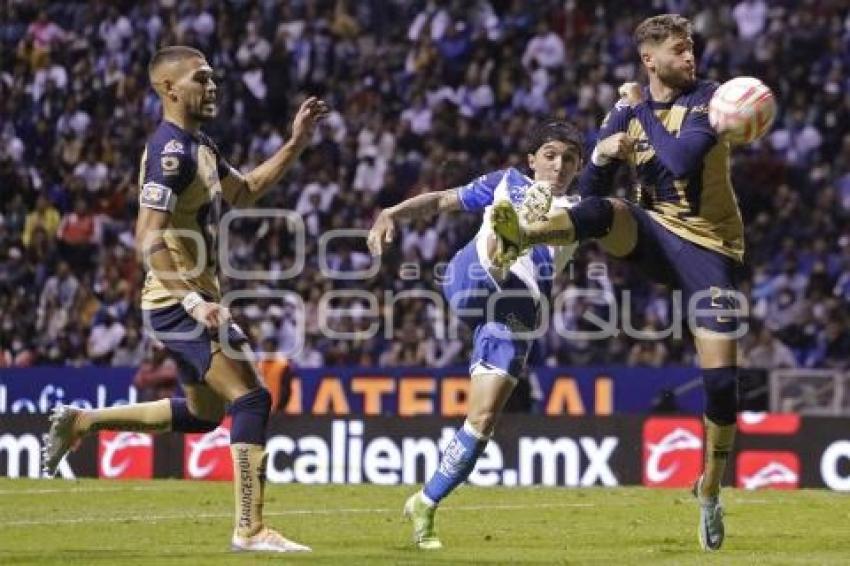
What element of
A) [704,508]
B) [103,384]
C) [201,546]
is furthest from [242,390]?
[103,384]

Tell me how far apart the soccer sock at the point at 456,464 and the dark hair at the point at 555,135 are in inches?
69.5

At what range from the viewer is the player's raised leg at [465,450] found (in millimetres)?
11445

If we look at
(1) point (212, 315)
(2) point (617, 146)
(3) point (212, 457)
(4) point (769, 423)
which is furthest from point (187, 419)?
(3) point (212, 457)

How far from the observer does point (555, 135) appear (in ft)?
38.9

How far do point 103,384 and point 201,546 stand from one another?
1356cm

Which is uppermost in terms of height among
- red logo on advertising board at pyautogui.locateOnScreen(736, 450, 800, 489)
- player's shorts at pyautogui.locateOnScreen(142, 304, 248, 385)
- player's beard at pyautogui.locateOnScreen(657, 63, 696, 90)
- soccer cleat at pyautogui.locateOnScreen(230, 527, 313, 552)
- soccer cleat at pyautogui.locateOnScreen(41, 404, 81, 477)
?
player's beard at pyautogui.locateOnScreen(657, 63, 696, 90)

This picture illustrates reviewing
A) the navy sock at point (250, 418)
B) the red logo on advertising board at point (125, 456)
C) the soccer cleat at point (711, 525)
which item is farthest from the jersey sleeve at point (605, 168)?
the red logo on advertising board at point (125, 456)

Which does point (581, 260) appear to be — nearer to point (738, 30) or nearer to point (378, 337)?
point (378, 337)

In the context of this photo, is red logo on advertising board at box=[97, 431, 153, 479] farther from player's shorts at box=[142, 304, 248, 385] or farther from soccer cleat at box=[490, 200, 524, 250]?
soccer cleat at box=[490, 200, 524, 250]

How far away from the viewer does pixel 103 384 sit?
2477cm

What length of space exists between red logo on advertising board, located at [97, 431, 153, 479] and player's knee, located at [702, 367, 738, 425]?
Answer: 11.9 meters

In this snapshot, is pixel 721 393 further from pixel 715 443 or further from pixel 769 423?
pixel 769 423

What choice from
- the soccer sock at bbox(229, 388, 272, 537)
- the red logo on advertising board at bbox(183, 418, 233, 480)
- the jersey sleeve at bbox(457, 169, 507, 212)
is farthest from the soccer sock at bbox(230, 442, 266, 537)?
the red logo on advertising board at bbox(183, 418, 233, 480)

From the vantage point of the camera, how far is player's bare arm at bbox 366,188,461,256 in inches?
439
